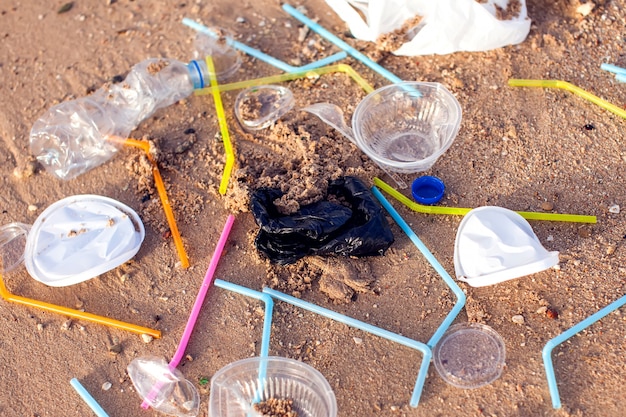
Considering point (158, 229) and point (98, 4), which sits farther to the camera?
point (98, 4)

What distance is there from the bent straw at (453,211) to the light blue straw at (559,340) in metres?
0.45

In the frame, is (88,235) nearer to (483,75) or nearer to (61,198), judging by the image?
(61,198)

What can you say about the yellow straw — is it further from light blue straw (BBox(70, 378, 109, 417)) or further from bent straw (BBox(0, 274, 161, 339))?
light blue straw (BBox(70, 378, 109, 417))

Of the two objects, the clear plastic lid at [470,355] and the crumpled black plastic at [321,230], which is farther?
the crumpled black plastic at [321,230]

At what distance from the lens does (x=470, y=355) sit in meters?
2.99

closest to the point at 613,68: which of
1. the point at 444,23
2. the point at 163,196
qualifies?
the point at 444,23

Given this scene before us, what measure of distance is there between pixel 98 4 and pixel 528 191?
3125 millimetres

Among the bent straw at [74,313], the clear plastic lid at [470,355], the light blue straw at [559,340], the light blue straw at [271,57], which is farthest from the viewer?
the light blue straw at [271,57]

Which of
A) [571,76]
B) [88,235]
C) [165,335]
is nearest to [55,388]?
[165,335]

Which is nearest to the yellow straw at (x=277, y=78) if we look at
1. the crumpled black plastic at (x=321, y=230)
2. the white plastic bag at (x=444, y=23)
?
the white plastic bag at (x=444, y=23)

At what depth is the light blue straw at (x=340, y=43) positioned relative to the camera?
3943mm

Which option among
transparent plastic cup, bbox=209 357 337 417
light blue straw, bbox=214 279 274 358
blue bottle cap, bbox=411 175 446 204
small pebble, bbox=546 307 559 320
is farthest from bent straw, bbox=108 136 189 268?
small pebble, bbox=546 307 559 320

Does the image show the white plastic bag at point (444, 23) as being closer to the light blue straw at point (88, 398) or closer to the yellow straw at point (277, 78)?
the yellow straw at point (277, 78)

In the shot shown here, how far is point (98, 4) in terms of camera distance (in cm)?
455
